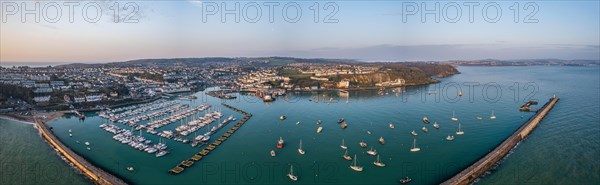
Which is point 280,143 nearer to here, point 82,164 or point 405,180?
point 405,180

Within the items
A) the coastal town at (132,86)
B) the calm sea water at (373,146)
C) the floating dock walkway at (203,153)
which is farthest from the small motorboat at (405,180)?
the coastal town at (132,86)

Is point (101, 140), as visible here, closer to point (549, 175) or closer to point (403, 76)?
point (549, 175)

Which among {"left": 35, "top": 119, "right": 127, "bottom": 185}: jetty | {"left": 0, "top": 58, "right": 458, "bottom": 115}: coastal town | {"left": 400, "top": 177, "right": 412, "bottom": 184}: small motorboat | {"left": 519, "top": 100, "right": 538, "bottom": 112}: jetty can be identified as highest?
{"left": 0, "top": 58, "right": 458, "bottom": 115}: coastal town

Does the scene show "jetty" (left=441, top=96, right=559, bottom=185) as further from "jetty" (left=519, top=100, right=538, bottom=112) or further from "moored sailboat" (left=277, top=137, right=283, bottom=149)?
"moored sailboat" (left=277, top=137, right=283, bottom=149)

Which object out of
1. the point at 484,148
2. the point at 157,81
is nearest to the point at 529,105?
the point at 484,148

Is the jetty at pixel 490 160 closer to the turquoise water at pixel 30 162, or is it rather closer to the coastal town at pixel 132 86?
the turquoise water at pixel 30 162

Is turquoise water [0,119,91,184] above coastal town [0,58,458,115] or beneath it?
beneath

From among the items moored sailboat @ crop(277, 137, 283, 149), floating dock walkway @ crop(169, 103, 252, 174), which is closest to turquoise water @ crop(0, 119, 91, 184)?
floating dock walkway @ crop(169, 103, 252, 174)
